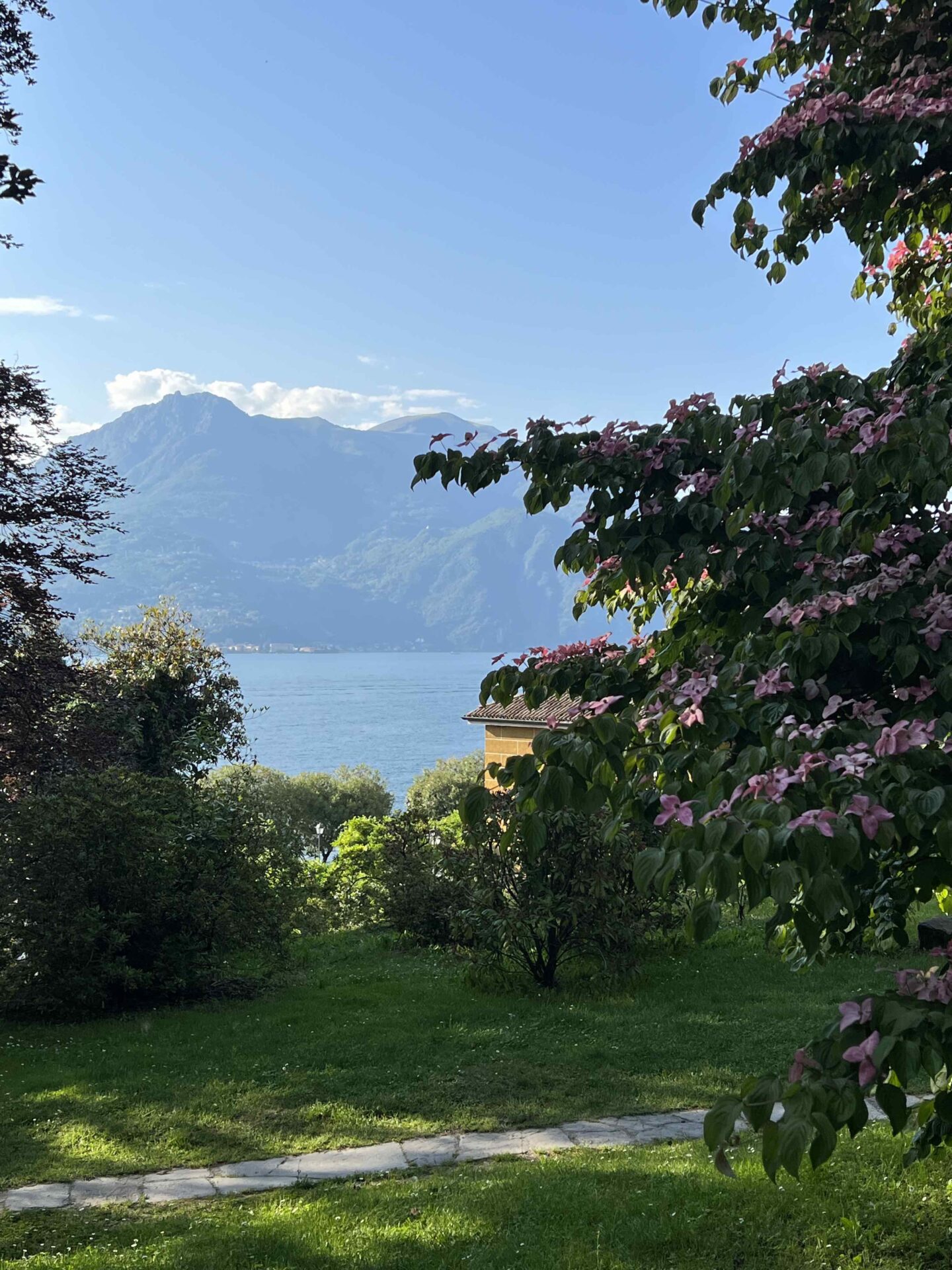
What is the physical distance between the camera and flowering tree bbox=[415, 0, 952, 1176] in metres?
2.25

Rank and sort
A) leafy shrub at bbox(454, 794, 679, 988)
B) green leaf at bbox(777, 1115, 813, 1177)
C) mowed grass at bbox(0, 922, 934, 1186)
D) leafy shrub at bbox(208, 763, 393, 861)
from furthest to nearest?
leafy shrub at bbox(208, 763, 393, 861) < leafy shrub at bbox(454, 794, 679, 988) < mowed grass at bbox(0, 922, 934, 1186) < green leaf at bbox(777, 1115, 813, 1177)

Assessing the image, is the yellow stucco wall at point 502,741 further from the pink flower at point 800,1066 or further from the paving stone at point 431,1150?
the pink flower at point 800,1066

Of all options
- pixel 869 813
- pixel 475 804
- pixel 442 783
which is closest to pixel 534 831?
pixel 475 804

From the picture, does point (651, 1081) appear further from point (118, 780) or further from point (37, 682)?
point (37, 682)

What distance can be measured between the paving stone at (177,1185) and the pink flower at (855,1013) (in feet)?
15.9

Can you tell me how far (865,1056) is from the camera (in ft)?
7.27

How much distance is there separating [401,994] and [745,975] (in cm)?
389

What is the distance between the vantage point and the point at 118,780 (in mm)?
11602

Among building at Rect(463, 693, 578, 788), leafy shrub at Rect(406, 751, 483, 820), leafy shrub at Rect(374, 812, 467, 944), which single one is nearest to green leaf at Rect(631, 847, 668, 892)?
leafy shrub at Rect(374, 812, 467, 944)

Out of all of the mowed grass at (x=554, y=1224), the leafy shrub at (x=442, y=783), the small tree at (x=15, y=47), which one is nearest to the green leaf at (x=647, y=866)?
the mowed grass at (x=554, y=1224)

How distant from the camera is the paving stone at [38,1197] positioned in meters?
5.71

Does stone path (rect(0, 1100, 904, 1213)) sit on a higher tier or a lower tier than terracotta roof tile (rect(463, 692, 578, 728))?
lower

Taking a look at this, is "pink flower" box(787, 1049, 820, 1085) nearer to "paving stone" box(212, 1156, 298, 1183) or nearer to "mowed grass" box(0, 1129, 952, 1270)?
"mowed grass" box(0, 1129, 952, 1270)

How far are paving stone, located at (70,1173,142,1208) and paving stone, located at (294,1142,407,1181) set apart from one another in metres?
0.92
